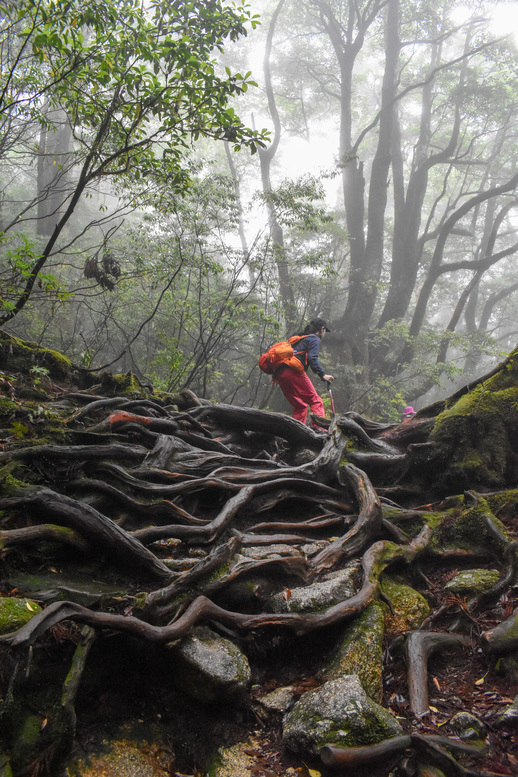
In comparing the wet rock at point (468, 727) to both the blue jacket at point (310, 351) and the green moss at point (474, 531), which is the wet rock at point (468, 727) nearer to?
the green moss at point (474, 531)

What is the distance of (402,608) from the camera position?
11.2 feet

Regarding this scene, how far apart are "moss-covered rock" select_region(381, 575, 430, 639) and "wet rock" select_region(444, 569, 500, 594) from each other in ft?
0.87

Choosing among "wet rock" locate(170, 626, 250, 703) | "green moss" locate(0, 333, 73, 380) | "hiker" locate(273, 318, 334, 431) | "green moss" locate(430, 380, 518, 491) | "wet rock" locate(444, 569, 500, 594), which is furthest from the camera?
"hiker" locate(273, 318, 334, 431)

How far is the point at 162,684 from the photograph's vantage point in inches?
106

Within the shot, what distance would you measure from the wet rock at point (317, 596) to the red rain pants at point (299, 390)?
448cm

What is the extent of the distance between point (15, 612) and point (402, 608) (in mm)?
2654

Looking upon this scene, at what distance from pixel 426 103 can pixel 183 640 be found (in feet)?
91.7

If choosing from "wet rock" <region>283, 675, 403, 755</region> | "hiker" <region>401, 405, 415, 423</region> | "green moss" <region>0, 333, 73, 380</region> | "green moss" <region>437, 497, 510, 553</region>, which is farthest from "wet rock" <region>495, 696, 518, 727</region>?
"green moss" <region>0, 333, 73, 380</region>

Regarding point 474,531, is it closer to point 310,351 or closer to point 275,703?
point 275,703

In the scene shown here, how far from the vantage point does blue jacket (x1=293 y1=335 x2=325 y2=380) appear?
312 inches

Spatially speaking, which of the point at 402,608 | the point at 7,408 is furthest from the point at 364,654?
the point at 7,408

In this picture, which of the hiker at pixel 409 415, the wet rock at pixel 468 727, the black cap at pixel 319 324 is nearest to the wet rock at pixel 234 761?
the wet rock at pixel 468 727

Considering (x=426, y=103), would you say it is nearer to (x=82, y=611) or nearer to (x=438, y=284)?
(x=438, y=284)

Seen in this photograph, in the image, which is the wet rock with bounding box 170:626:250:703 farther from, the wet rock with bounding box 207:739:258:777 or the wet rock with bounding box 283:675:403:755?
the wet rock with bounding box 283:675:403:755
